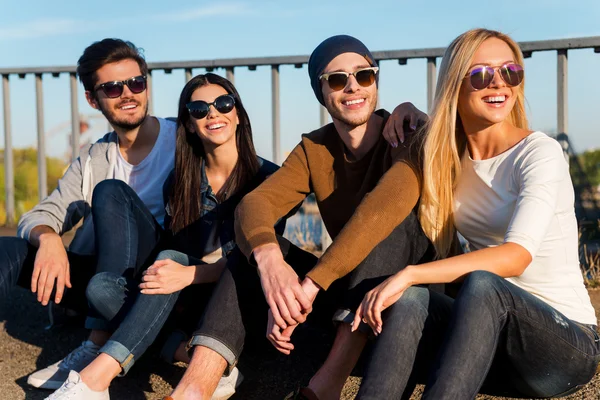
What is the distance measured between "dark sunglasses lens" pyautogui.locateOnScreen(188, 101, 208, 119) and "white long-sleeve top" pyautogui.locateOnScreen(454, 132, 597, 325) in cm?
122

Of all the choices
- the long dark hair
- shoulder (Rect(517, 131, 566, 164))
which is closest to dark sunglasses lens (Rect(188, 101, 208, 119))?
the long dark hair

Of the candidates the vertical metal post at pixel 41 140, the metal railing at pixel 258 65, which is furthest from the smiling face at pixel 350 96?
the vertical metal post at pixel 41 140

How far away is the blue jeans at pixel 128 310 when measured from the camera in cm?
295

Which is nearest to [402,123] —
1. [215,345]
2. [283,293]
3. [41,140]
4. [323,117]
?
[283,293]

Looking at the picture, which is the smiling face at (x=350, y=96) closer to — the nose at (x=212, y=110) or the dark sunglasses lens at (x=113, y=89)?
the nose at (x=212, y=110)

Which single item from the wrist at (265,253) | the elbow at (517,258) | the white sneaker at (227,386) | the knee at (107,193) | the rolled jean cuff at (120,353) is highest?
the knee at (107,193)

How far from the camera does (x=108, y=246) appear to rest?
10.8 ft

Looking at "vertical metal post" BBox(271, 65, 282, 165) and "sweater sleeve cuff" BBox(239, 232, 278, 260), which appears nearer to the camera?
"sweater sleeve cuff" BBox(239, 232, 278, 260)

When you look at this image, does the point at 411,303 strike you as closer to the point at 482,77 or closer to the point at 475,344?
the point at 475,344

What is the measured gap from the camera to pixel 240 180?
344cm

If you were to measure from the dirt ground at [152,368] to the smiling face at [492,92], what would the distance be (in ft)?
3.43

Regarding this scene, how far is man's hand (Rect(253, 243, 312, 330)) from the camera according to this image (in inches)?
107

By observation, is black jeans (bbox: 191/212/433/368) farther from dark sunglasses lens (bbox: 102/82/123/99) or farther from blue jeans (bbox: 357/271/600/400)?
dark sunglasses lens (bbox: 102/82/123/99)

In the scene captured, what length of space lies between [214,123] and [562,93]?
233 centimetres
